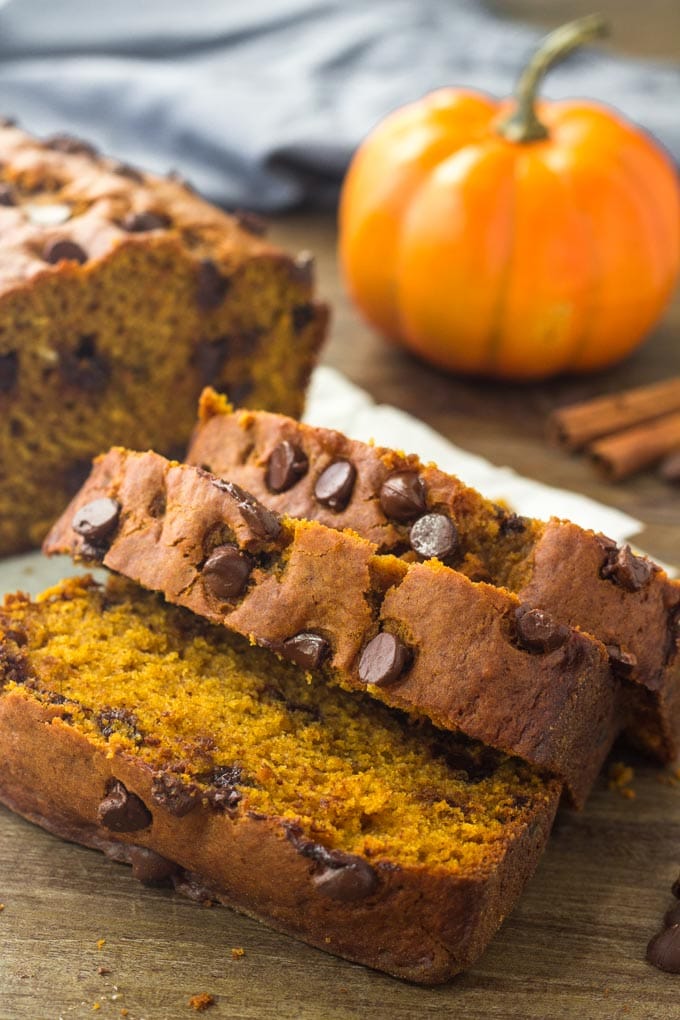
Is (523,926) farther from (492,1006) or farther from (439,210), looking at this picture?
(439,210)

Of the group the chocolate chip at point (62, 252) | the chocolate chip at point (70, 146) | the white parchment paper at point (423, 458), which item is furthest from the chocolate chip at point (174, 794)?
the chocolate chip at point (70, 146)

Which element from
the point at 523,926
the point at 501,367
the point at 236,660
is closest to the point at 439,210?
the point at 501,367

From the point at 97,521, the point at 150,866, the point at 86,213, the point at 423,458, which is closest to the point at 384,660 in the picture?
the point at 150,866

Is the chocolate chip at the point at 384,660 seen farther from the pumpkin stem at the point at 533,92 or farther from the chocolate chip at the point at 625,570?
the pumpkin stem at the point at 533,92

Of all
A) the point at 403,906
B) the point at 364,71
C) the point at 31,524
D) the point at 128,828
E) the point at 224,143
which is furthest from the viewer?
the point at 364,71

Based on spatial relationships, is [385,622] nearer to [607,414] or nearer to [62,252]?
[62,252]

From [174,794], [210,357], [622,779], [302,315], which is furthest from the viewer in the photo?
[302,315]
